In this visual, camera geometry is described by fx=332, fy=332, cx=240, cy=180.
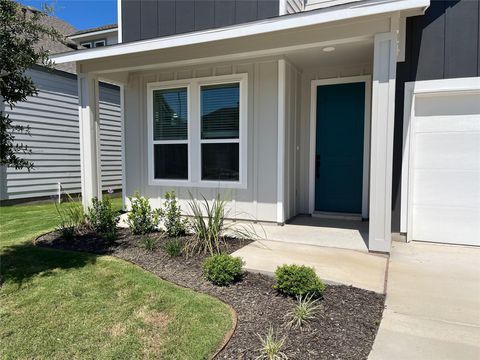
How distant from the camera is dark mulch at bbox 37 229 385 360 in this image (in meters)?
2.32

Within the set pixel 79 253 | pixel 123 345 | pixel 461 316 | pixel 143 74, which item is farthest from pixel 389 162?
pixel 143 74

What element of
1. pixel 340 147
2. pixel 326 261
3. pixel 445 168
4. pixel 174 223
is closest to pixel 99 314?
pixel 174 223

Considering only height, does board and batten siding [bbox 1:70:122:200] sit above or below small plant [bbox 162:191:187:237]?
above

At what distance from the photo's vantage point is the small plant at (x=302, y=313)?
2.60 metres

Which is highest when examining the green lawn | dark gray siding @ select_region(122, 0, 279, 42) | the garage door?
dark gray siding @ select_region(122, 0, 279, 42)

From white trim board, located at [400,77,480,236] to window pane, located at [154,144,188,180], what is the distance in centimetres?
393

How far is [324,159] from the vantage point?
6.61 m

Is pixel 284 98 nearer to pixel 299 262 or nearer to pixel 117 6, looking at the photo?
pixel 299 262

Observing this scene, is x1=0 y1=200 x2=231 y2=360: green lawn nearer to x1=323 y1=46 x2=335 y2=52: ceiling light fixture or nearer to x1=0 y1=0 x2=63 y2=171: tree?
x1=0 y1=0 x2=63 y2=171: tree

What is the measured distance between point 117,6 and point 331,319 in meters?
7.16

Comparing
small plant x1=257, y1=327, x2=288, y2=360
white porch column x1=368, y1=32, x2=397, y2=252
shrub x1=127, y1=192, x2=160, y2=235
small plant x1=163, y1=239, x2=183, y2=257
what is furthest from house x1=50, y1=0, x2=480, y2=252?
small plant x1=257, y1=327, x2=288, y2=360

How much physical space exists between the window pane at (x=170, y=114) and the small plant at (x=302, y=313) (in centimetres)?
453

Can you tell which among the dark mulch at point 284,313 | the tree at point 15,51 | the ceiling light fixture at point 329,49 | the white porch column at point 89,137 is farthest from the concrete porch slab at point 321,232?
the tree at point 15,51

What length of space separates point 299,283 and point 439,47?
4167mm
